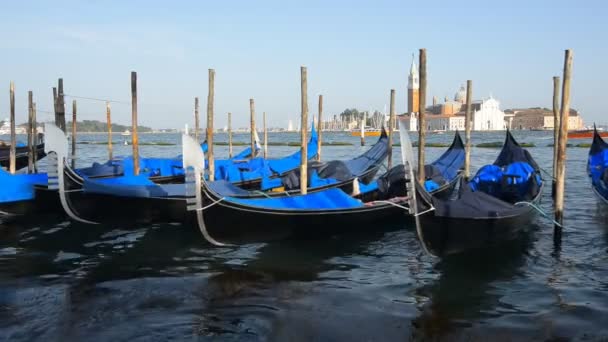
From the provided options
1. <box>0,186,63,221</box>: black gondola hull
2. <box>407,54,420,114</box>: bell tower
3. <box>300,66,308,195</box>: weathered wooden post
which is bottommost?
<box>0,186,63,221</box>: black gondola hull

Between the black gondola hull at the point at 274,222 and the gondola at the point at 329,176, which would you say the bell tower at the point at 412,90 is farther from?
the black gondola hull at the point at 274,222

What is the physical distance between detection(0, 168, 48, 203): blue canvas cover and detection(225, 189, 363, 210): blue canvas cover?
350cm

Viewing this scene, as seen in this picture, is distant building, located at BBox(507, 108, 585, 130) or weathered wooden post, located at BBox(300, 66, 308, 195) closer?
weathered wooden post, located at BBox(300, 66, 308, 195)

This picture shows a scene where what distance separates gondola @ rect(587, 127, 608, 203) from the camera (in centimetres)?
741

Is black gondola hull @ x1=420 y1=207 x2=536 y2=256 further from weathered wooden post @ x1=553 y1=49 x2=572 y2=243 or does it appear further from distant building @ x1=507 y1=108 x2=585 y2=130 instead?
distant building @ x1=507 y1=108 x2=585 y2=130

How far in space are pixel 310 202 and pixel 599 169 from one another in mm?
5173

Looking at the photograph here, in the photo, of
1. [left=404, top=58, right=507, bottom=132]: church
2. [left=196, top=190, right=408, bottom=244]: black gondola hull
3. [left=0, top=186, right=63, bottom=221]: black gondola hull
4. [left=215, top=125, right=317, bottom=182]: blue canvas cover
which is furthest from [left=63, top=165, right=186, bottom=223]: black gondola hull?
[left=404, top=58, right=507, bottom=132]: church

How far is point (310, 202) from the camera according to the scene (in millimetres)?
6027

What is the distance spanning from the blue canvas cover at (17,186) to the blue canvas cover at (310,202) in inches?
138

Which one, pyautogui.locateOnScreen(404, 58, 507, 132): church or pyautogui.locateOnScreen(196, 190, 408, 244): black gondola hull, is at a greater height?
pyautogui.locateOnScreen(404, 58, 507, 132): church

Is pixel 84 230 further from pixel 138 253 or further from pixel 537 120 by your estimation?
pixel 537 120

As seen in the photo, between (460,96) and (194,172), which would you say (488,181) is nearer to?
(194,172)

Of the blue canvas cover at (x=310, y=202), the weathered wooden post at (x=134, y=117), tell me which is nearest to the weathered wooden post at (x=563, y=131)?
the blue canvas cover at (x=310, y=202)

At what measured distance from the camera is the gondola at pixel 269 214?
5.16m
